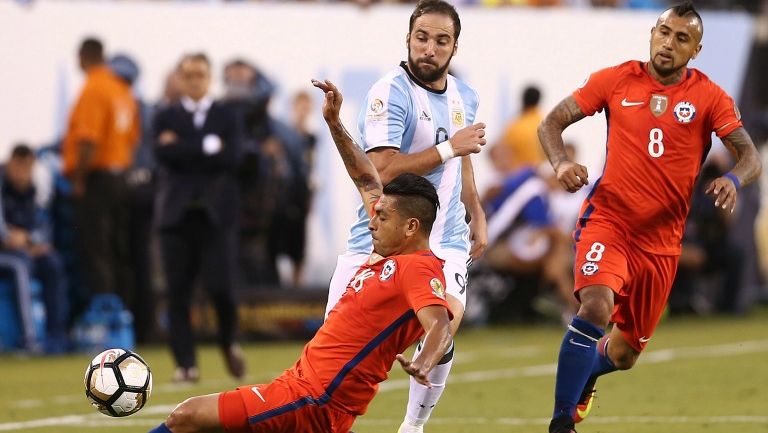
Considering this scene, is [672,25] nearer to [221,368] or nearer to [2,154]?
[221,368]

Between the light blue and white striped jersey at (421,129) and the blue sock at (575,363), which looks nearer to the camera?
the light blue and white striped jersey at (421,129)

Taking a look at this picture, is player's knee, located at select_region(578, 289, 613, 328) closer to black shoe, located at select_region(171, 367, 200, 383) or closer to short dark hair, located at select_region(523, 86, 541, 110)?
black shoe, located at select_region(171, 367, 200, 383)

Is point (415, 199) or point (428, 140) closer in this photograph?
point (415, 199)

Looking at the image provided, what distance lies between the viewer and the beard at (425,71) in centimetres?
813

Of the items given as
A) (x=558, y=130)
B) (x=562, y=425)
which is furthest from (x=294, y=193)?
(x=562, y=425)

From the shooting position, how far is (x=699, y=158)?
8.77 m

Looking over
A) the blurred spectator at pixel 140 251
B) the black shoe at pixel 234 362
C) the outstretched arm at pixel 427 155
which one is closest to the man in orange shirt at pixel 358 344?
the outstretched arm at pixel 427 155

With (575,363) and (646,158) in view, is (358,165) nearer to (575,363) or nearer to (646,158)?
(575,363)

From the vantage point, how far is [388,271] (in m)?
6.79

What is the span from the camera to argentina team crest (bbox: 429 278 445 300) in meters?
6.59

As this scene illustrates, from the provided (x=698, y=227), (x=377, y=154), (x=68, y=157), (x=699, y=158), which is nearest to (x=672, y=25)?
(x=699, y=158)

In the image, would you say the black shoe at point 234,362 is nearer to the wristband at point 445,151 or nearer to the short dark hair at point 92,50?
the short dark hair at point 92,50

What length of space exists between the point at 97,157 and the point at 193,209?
3.30m

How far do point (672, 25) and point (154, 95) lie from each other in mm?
8730
